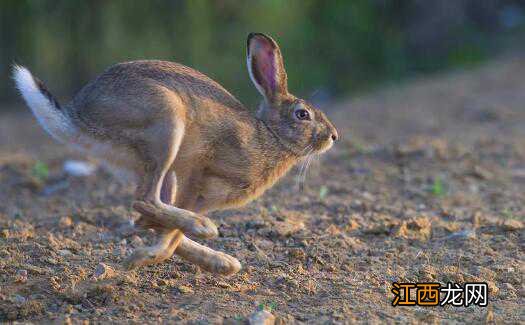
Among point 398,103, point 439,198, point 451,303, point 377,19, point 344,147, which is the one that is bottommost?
point 451,303

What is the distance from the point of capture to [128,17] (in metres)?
13.1

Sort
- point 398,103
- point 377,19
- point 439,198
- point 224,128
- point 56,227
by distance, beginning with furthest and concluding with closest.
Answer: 1. point 377,19
2. point 398,103
3. point 439,198
4. point 56,227
5. point 224,128

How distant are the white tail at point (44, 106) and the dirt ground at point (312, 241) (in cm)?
79

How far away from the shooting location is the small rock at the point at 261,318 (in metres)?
4.15

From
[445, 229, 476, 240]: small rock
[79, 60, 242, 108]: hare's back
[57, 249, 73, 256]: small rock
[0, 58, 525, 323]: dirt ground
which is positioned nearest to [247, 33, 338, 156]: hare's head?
[79, 60, 242, 108]: hare's back

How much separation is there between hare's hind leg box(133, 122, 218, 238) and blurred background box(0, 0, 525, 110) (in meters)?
8.37

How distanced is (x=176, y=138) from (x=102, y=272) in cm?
87

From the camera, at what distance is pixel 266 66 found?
17.7ft

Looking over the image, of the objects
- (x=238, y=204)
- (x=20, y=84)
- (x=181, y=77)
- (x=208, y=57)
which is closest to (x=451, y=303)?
(x=238, y=204)

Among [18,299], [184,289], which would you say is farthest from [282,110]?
[18,299]

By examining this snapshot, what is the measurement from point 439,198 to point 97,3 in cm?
766

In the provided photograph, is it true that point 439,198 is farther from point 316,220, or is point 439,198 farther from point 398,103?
point 398,103

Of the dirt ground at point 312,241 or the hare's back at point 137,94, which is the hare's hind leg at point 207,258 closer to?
the dirt ground at point 312,241

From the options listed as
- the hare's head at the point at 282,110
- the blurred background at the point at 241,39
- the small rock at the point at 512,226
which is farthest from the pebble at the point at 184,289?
the blurred background at the point at 241,39
